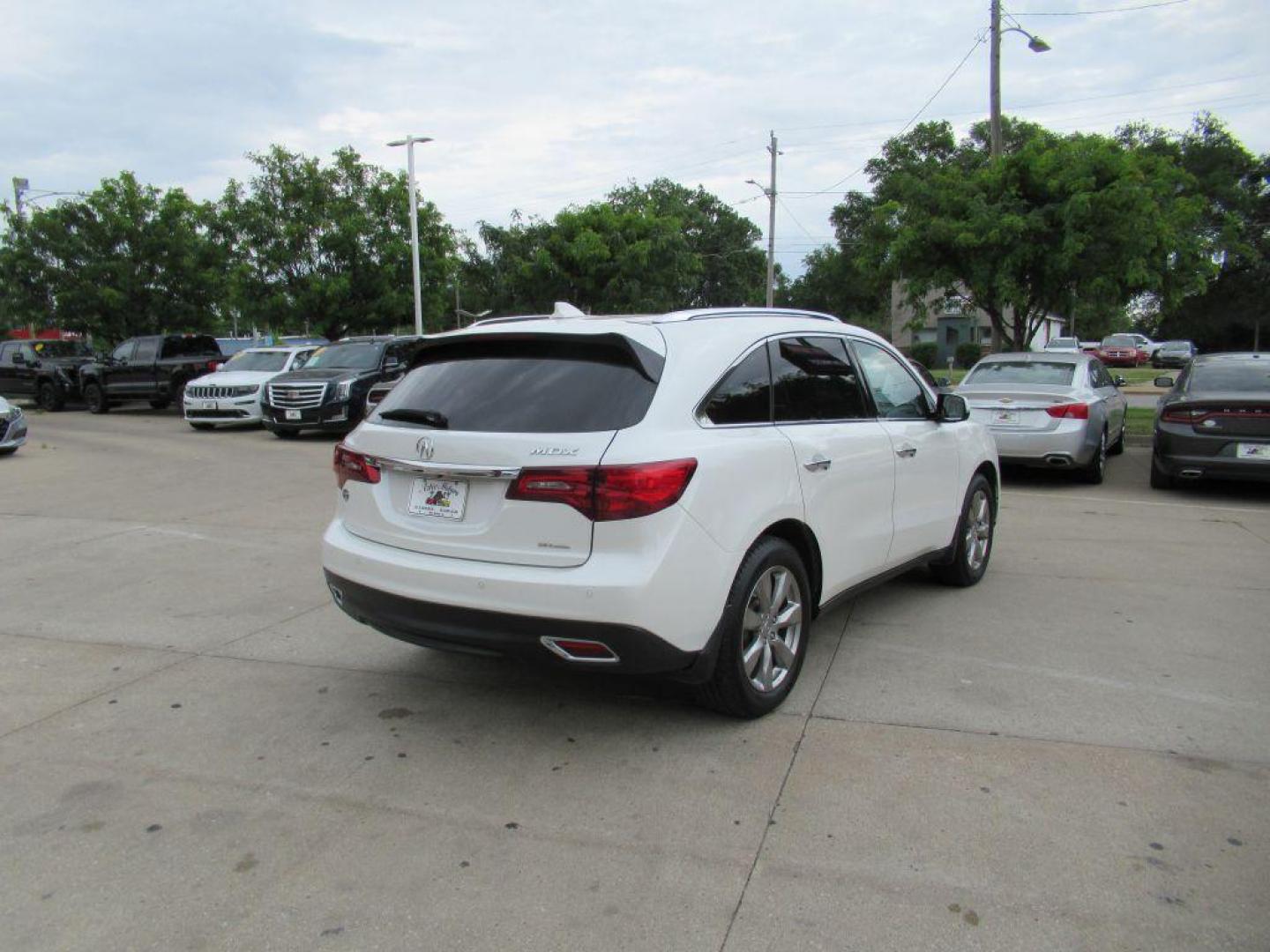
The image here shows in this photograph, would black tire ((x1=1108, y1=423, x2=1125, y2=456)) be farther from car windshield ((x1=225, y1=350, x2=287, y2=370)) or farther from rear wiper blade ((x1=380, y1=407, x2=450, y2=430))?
car windshield ((x1=225, y1=350, x2=287, y2=370))

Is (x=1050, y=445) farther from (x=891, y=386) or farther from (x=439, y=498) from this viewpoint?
(x=439, y=498)

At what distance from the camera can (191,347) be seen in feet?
72.4

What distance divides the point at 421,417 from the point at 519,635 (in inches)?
40.2

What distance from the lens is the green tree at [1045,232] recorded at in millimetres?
14297

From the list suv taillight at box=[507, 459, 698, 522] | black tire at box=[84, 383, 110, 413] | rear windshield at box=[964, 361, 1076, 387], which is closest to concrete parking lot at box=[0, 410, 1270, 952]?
suv taillight at box=[507, 459, 698, 522]

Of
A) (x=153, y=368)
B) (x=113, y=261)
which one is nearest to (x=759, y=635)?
(x=153, y=368)

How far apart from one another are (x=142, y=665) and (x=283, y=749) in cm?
145

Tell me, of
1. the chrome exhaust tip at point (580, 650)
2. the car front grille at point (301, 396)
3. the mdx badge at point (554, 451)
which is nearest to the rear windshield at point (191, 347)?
the car front grille at point (301, 396)

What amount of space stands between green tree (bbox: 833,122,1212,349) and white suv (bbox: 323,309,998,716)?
11.6 m

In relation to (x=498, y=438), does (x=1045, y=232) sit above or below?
above

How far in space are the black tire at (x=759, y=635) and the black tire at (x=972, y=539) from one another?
202 cm

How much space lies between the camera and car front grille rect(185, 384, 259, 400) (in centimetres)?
1786

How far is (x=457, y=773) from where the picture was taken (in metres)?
3.61

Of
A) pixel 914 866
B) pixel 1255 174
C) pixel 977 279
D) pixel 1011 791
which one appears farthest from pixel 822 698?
pixel 1255 174
